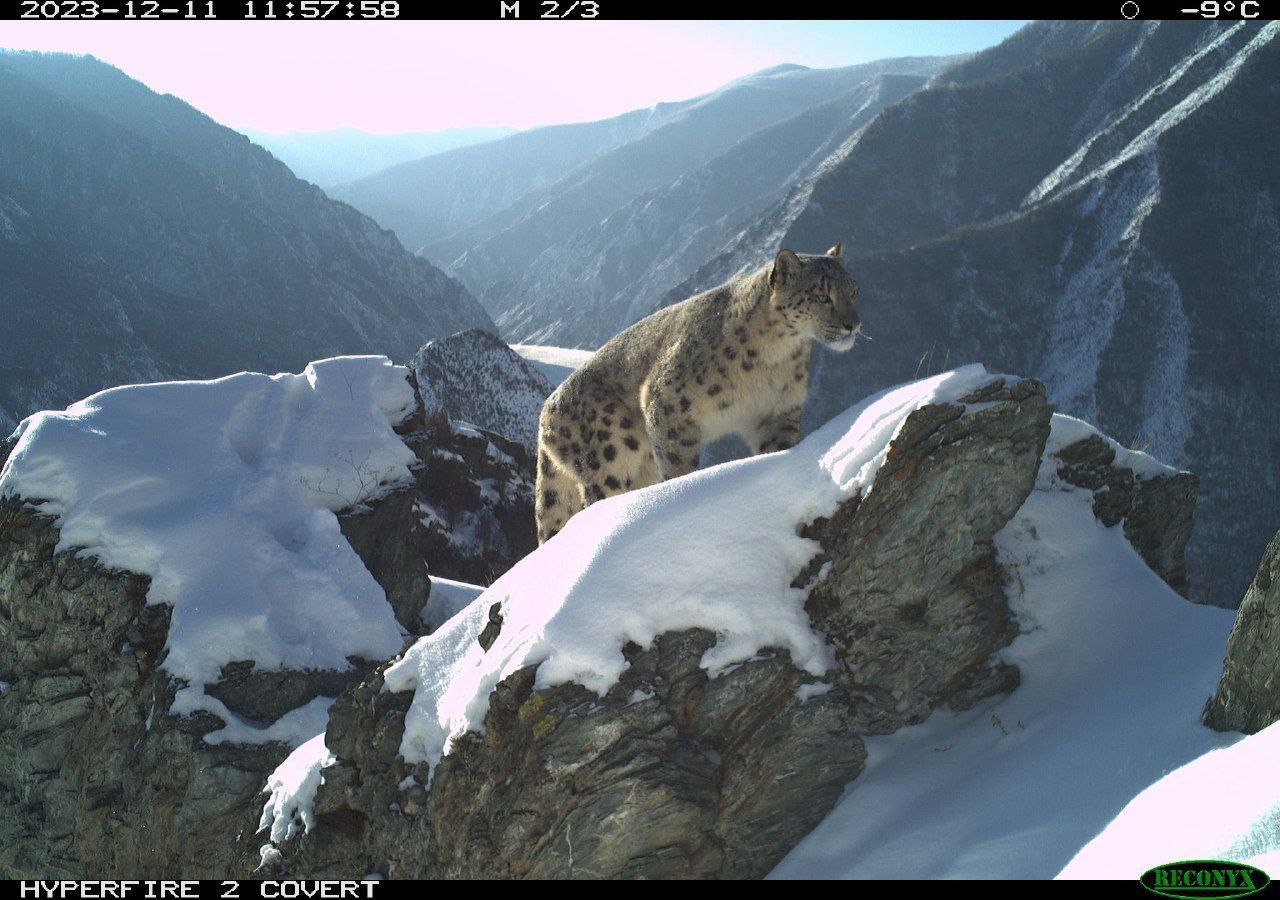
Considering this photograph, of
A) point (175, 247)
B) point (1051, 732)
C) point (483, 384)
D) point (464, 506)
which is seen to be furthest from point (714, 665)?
point (175, 247)

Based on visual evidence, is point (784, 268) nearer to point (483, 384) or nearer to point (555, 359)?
point (483, 384)

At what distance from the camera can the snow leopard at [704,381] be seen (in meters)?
8.11

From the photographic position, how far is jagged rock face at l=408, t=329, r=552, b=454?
31.4 metres

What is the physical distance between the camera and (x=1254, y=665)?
14.4ft

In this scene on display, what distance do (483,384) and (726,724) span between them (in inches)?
1124

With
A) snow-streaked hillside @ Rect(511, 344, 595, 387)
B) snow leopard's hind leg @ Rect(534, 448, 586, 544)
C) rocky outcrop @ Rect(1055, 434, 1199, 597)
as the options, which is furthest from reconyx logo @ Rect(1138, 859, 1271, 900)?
snow-streaked hillside @ Rect(511, 344, 595, 387)

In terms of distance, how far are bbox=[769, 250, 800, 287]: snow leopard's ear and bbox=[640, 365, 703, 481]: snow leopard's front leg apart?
137 cm

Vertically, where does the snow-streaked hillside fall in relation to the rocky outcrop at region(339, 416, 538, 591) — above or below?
below

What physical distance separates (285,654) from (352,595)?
3.34 feet

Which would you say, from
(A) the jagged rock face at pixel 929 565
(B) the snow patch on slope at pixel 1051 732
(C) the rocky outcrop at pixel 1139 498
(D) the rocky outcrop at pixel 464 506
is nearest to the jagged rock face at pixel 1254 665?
(B) the snow patch on slope at pixel 1051 732

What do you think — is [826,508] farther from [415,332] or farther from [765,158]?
[765,158]

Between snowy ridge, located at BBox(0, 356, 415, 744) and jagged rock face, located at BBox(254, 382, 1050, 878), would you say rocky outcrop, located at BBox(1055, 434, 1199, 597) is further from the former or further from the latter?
snowy ridge, located at BBox(0, 356, 415, 744)

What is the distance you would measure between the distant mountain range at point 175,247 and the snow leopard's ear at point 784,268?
81.6m

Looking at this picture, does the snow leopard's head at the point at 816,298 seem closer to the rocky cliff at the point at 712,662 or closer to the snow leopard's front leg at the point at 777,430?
the snow leopard's front leg at the point at 777,430
